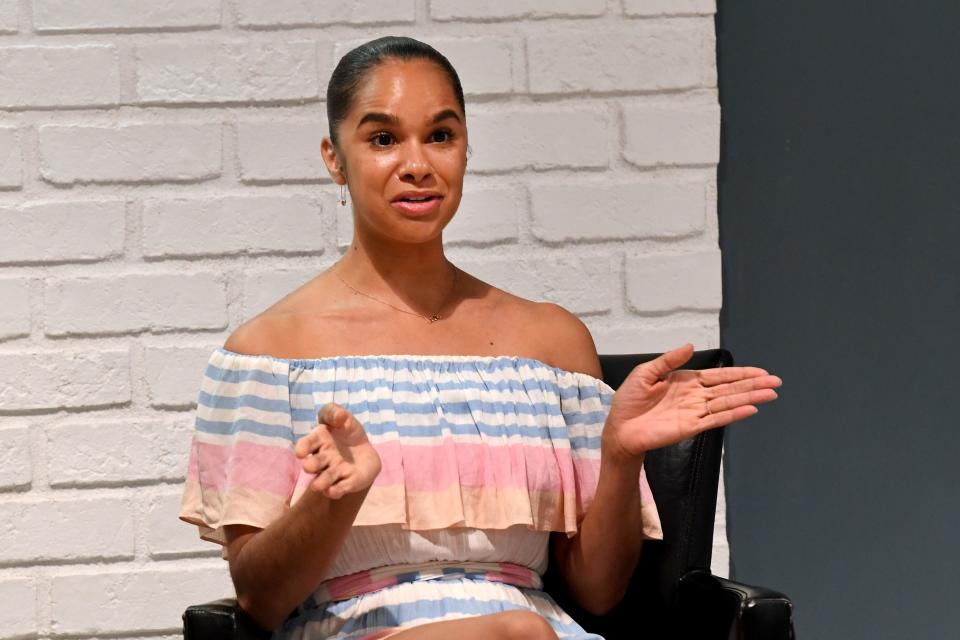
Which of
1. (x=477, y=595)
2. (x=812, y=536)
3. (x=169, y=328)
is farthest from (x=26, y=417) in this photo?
(x=812, y=536)

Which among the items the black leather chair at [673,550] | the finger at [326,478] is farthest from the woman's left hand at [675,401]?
the finger at [326,478]

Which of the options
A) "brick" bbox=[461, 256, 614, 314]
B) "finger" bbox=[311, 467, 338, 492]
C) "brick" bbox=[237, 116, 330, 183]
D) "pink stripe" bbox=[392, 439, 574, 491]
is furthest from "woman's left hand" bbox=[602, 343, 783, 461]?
"brick" bbox=[237, 116, 330, 183]

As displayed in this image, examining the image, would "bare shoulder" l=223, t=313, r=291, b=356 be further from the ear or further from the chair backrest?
the chair backrest

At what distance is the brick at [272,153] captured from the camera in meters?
2.29

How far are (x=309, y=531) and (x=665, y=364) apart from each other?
48 centimetres

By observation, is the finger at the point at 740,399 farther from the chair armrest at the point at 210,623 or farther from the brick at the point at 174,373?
the brick at the point at 174,373

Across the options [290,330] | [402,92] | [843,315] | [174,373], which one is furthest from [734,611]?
[174,373]

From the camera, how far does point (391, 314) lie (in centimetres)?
192

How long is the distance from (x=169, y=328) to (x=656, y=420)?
947 mm

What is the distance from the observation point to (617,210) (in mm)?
2348

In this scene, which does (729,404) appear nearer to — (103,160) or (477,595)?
(477,595)

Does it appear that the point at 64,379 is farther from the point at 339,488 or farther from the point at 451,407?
the point at 339,488

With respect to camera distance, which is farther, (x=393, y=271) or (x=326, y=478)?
(x=393, y=271)

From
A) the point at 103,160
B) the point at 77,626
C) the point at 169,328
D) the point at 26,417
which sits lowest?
the point at 77,626
